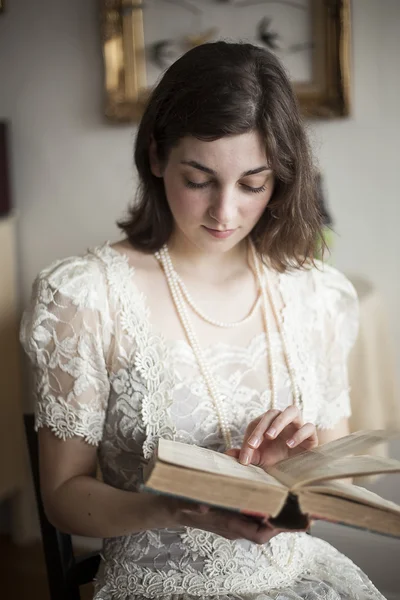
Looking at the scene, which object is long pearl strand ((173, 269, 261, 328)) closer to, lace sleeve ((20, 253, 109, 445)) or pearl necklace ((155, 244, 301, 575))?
pearl necklace ((155, 244, 301, 575))

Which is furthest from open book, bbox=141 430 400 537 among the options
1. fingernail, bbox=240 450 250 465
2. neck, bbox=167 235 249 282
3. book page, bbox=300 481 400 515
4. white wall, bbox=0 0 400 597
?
white wall, bbox=0 0 400 597

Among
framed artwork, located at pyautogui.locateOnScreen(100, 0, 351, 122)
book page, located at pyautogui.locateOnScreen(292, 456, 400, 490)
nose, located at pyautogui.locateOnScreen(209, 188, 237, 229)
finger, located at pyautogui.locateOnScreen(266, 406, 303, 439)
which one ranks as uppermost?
framed artwork, located at pyautogui.locateOnScreen(100, 0, 351, 122)

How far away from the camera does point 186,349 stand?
47.4 inches

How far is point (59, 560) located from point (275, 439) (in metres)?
0.43

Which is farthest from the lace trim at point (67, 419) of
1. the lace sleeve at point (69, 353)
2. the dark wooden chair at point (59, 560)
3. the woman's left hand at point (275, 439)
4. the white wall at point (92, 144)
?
the white wall at point (92, 144)

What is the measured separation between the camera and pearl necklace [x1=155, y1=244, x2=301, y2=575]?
117 centimetres

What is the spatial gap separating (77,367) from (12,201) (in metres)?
1.43

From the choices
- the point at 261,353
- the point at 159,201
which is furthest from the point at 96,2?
the point at 261,353

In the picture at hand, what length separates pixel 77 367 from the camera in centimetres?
113

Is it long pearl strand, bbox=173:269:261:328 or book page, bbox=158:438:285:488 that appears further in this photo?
long pearl strand, bbox=173:269:261:328

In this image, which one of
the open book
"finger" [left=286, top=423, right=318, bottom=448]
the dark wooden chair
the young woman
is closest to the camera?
the open book

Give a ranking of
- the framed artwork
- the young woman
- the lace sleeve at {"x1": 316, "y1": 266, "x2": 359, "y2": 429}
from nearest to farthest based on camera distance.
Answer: the young woman < the lace sleeve at {"x1": 316, "y1": 266, "x2": 359, "y2": 429} < the framed artwork

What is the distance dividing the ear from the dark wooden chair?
44cm

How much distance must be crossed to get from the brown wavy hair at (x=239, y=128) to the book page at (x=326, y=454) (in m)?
0.43
